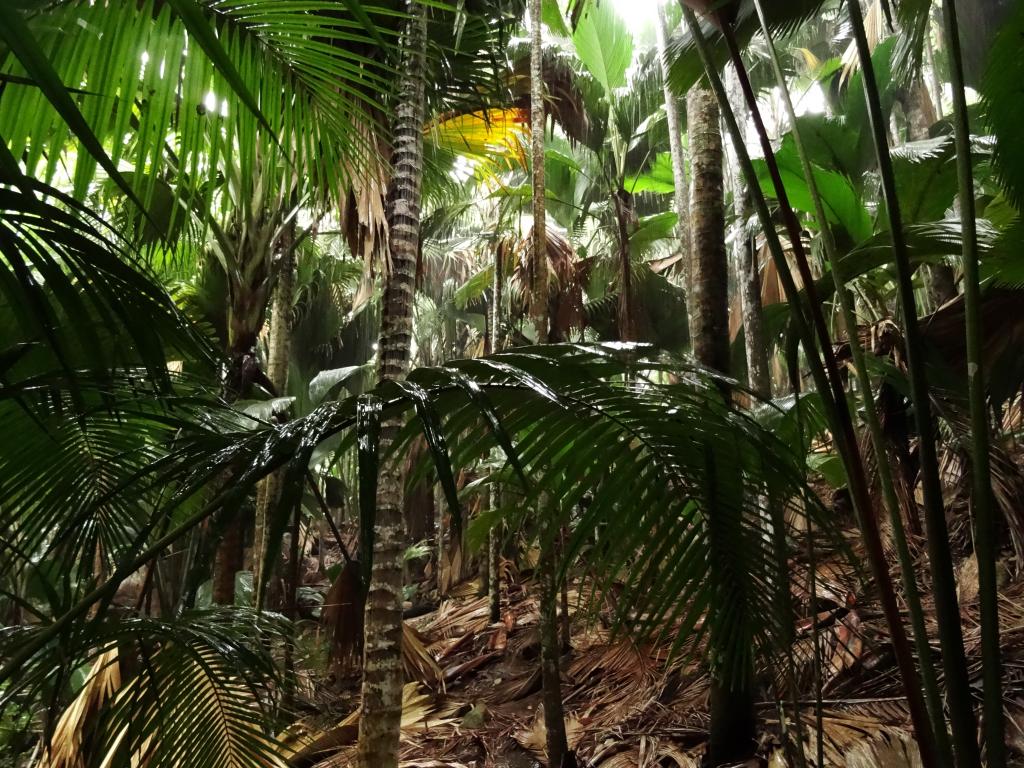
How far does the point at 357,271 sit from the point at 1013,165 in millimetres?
6731

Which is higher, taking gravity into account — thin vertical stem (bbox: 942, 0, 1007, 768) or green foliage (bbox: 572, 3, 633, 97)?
green foliage (bbox: 572, 3, 633, 97)

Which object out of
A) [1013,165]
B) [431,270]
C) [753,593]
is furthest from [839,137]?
[431,270]

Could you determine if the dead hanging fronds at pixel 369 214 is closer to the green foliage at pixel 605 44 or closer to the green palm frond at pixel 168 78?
the green palm frond at pixel 168 78

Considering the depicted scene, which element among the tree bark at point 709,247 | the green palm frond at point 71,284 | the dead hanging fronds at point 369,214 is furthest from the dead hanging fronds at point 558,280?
the green palm frond at point 71,284

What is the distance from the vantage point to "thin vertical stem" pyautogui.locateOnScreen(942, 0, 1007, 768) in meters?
0.81

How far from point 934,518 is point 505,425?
61 cm

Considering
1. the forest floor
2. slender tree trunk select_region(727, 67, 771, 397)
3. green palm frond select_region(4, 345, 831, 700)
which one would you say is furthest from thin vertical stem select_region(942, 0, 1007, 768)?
slender tree trunk select_region(727, 67, 771, 397)

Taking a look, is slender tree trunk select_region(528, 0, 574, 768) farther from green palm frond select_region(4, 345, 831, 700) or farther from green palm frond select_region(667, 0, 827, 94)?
green palm frond select_region(667, 0, 827, 94)

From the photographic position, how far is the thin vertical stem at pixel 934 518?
82 cm

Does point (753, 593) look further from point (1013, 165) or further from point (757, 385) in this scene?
point (757, 385)

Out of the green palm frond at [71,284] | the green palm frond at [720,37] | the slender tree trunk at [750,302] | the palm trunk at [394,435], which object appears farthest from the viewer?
the slender tree trunk at [750,302]

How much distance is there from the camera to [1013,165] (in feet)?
4.32

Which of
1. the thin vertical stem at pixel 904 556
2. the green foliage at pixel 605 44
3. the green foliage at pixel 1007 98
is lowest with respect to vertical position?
the thin vertical stem at pixel 904 556

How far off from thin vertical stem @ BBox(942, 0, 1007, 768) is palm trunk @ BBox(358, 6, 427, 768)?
60.3 inches
